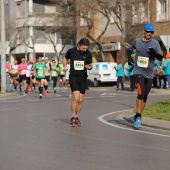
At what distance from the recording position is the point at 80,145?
9.73 meters

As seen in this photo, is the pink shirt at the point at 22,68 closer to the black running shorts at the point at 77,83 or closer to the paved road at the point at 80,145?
the paved road at the point at 80,145

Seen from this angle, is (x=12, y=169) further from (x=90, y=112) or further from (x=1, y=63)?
(x=1, y=63)

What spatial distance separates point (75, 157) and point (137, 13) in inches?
1439

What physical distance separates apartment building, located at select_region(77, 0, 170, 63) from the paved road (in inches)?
1032

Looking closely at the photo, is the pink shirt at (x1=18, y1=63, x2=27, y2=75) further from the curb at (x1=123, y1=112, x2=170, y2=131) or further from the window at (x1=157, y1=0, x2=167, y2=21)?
the curb at (x1=123, y1=112, x2=170, y2=131)

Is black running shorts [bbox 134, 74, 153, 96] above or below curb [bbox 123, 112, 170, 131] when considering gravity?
above

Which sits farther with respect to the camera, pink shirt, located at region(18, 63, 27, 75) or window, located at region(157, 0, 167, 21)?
window, located at region(157, 0, 167, 21)

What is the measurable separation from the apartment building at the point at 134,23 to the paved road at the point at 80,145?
26223 mm

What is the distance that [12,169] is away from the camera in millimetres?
7586

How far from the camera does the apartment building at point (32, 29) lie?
62.2m

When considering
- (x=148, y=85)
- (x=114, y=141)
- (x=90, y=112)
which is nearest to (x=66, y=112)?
(x=90, y=112)

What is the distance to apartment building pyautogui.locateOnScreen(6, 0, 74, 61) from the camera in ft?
204

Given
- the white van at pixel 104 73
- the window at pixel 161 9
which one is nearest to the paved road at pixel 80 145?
the white van at pixel 104 73

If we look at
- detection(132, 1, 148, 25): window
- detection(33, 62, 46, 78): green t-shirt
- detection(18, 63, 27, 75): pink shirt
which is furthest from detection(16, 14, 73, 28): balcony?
detection(33, 62, 46, 78): green t-shirt
